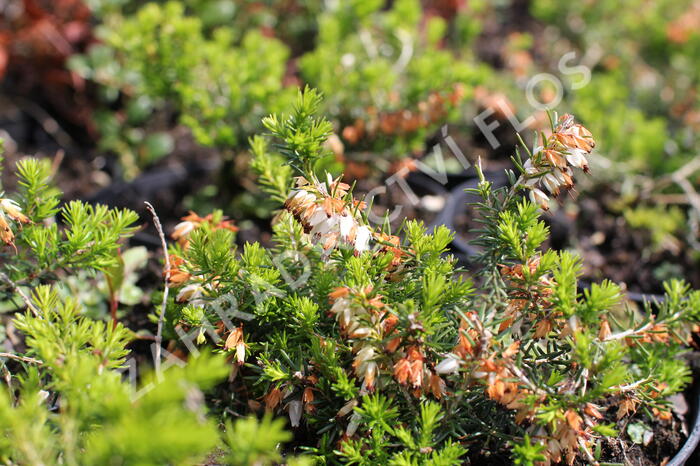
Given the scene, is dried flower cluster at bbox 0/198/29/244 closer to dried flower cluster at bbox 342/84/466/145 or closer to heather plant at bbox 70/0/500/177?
heather plant at bbox 70/0/500/177

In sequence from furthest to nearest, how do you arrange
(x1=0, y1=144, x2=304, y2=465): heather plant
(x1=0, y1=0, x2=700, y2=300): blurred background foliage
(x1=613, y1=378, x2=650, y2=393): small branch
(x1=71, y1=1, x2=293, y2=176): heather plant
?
(x1=0, y1=0, x2=700, y2=300): blurred background foliage < (x1=71, y1=1, x2=293, y2=176): heather plant < (x1=613, y1=378, x2=650, y2=393): small branch < (x1=0, y1=144, x2=304, y2=465): heather plant

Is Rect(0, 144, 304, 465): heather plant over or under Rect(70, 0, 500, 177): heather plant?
under

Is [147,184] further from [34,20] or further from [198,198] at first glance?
[34,20]

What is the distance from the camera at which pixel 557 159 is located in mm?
1163

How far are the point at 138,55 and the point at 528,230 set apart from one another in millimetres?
1623

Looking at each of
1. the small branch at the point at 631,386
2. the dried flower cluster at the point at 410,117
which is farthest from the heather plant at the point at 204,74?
the small branch at the point at 631,386

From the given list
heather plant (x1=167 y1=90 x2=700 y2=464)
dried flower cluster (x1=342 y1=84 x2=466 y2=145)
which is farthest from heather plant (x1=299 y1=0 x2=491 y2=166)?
heather plant (x1=167 y1=90 x2=700 y2=464)

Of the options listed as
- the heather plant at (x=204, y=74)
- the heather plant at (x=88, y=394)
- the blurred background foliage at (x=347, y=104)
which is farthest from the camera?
the blurred background foliage at (x=347, y=104)

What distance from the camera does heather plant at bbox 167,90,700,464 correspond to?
109 centimetres

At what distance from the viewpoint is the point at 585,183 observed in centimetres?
261

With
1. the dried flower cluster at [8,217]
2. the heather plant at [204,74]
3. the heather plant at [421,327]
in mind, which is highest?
the heather plant at [204,74]

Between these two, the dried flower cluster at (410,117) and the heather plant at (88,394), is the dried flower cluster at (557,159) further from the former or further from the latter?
the dried flower cluster at (410,117)

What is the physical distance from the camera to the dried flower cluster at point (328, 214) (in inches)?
45.4

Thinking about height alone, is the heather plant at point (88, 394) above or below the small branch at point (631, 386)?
above
